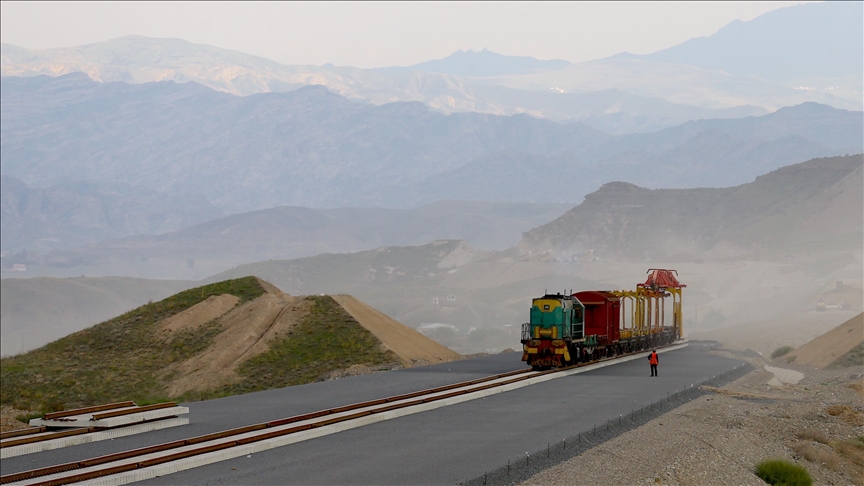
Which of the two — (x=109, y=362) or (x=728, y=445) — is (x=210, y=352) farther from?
(x=728, y=445)

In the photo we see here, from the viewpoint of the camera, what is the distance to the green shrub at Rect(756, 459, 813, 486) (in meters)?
19.9

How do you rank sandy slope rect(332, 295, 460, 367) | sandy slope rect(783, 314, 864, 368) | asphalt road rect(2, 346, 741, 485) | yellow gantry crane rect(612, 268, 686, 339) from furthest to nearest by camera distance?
yellow gantry crane rect(612, 268, 686, 339) < sandy slope rect(783, 314, 864, 368) < sandy slope rect(332, 295, 460, 367) < asphalt road rect(2, 346, 741, 485)

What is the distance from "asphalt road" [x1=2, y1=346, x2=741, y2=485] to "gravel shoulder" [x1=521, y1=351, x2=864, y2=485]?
1.76 metres

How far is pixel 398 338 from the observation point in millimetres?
50656

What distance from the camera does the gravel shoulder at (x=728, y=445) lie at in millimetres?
18750

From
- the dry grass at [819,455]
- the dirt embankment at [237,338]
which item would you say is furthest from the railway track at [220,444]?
the dirt embankment at [237,338]

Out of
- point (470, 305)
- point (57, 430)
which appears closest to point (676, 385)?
point (57, 430)

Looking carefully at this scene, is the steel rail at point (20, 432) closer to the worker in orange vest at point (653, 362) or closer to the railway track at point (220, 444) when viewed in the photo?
the railway track at point (220, 444)

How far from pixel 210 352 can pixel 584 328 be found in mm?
18700

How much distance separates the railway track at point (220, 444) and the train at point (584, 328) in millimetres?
9419

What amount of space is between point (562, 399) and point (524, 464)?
419 inches

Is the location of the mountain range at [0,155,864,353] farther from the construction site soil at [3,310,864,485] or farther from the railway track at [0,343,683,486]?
the railway track at [0,343,683,486]

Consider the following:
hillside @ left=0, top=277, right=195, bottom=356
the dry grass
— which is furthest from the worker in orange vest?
hillside @ left=0, top=277, right=195, bottom=356

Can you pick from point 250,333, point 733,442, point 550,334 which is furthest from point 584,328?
point 733,442
